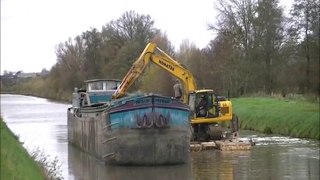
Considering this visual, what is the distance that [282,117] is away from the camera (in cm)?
3152

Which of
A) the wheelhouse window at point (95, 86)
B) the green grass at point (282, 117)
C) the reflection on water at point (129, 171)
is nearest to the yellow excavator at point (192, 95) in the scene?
the reflection on water at point (129, 171)

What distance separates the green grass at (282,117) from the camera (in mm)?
27717

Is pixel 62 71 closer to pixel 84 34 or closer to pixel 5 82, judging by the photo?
pixel 84 34

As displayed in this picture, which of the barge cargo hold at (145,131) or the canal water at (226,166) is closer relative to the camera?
the canal water at (226,166)

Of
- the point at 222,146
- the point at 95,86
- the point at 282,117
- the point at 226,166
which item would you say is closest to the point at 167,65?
the point at 222,146

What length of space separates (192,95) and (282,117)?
974 centimetres

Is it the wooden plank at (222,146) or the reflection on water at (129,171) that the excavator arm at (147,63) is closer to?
the wooden plank at (222,146)

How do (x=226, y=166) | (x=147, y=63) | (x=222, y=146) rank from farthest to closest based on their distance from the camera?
(x=147, y=63), (x=222, y=146), (x=226, y=166)

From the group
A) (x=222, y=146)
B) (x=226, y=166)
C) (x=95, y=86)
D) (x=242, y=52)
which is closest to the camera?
(x=226, y=166)

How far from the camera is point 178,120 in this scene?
61.4ft

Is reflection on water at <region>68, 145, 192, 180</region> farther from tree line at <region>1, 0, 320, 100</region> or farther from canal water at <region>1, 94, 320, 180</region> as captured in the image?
tree line at <region>1, 0, 320, 100</region>

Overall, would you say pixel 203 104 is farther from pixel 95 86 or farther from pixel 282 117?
pixel 282 117

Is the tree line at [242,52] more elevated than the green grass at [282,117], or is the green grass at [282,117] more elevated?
the tree line at [242,52]

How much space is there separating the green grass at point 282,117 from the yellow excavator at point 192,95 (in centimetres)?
520
